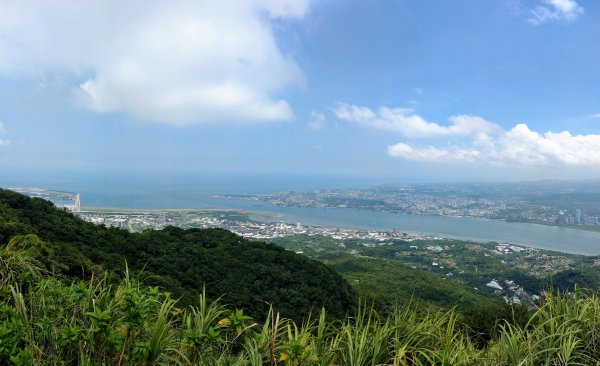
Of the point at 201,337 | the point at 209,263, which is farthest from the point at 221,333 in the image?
the point at 209,263

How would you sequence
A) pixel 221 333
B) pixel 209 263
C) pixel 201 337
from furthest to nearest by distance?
pixel 209 263
pixel 221 333
pixel 201 337

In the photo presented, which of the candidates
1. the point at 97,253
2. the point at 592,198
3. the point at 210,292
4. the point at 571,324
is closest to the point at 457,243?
the point at 210,292

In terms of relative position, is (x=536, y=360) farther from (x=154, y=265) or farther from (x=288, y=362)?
(x=154, y=265)

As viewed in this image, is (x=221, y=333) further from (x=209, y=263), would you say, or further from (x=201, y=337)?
(x=209, y=263)

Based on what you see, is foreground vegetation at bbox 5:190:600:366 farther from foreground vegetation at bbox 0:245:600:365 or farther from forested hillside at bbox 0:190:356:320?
forested hillside at bbox 0:190:356:320

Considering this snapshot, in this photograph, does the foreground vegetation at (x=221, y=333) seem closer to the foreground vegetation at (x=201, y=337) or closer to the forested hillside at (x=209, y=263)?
the foreground vegetation at (x=201, y=337)

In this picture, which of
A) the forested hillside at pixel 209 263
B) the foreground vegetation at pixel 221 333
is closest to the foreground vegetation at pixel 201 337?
the foreground vegetation at pixel 221 333

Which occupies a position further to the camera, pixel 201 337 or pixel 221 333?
pixel 221 333
